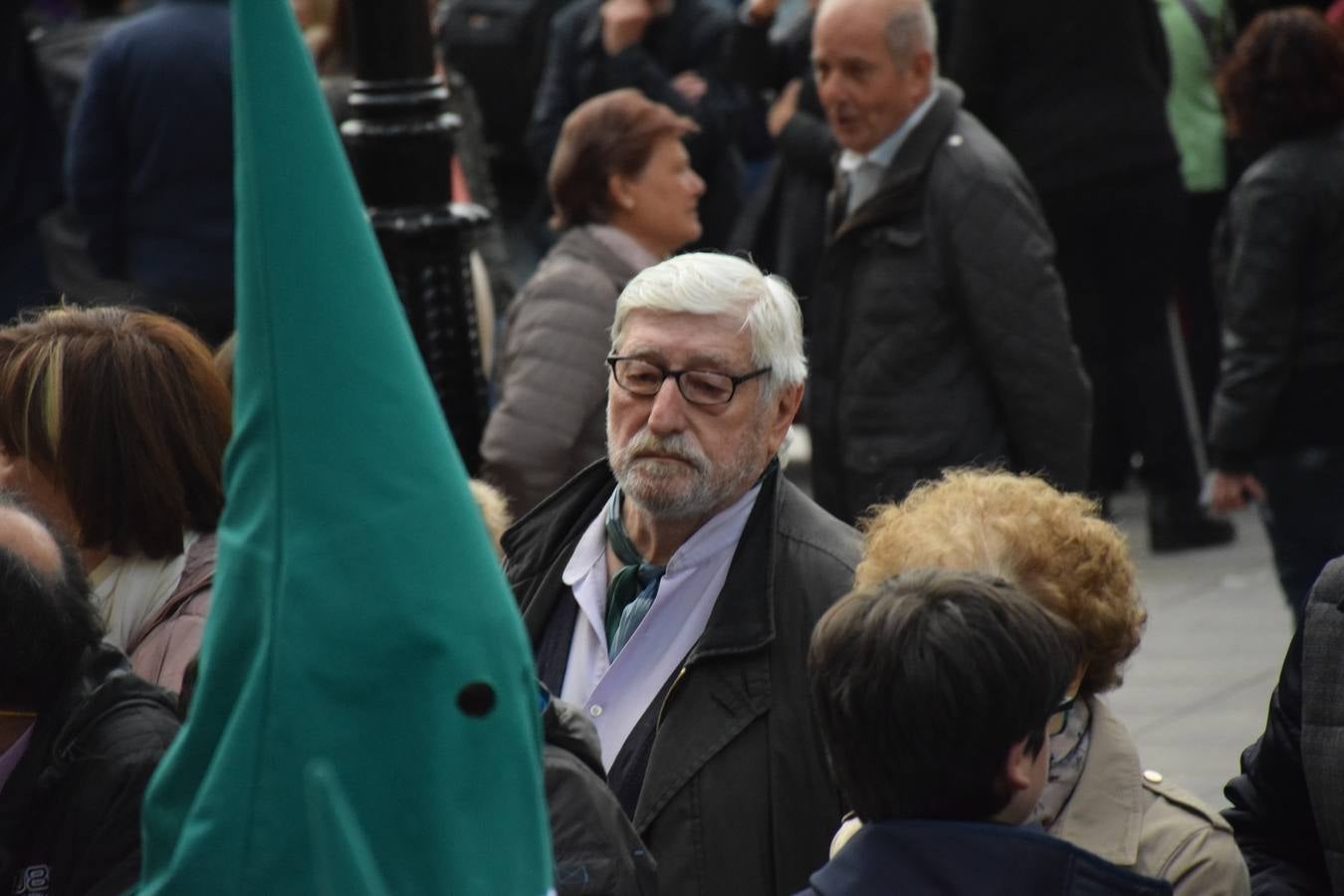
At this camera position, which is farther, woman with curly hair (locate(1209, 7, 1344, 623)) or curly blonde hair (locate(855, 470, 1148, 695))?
woman with curly hair (locate(1209, 7, 1344, 623))

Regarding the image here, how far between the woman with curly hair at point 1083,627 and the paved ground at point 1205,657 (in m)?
2.97

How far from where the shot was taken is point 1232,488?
21.6 ft

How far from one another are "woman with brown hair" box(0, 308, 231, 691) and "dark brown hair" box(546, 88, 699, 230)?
7.38 feet

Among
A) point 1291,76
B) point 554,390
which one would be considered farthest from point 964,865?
point 1291,76

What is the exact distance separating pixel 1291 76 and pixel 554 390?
8.12 feet

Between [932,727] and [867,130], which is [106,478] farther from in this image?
[867,130]

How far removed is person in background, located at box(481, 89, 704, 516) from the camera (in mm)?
5520

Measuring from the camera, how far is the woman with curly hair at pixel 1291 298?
6.32m

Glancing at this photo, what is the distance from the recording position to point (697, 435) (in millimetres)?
3670

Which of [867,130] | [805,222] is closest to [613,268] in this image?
[867,130]

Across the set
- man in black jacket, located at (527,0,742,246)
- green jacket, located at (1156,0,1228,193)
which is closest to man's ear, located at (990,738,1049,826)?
man in black jacket, located at (527,0,742,246)

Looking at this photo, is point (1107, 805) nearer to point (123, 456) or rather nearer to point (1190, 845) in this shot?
point (1190, 845)

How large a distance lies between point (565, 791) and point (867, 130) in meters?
3.56

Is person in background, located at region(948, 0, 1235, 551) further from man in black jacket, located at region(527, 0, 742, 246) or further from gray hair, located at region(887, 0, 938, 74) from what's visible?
gray hair, located at region(887, 0, 938, 74)
